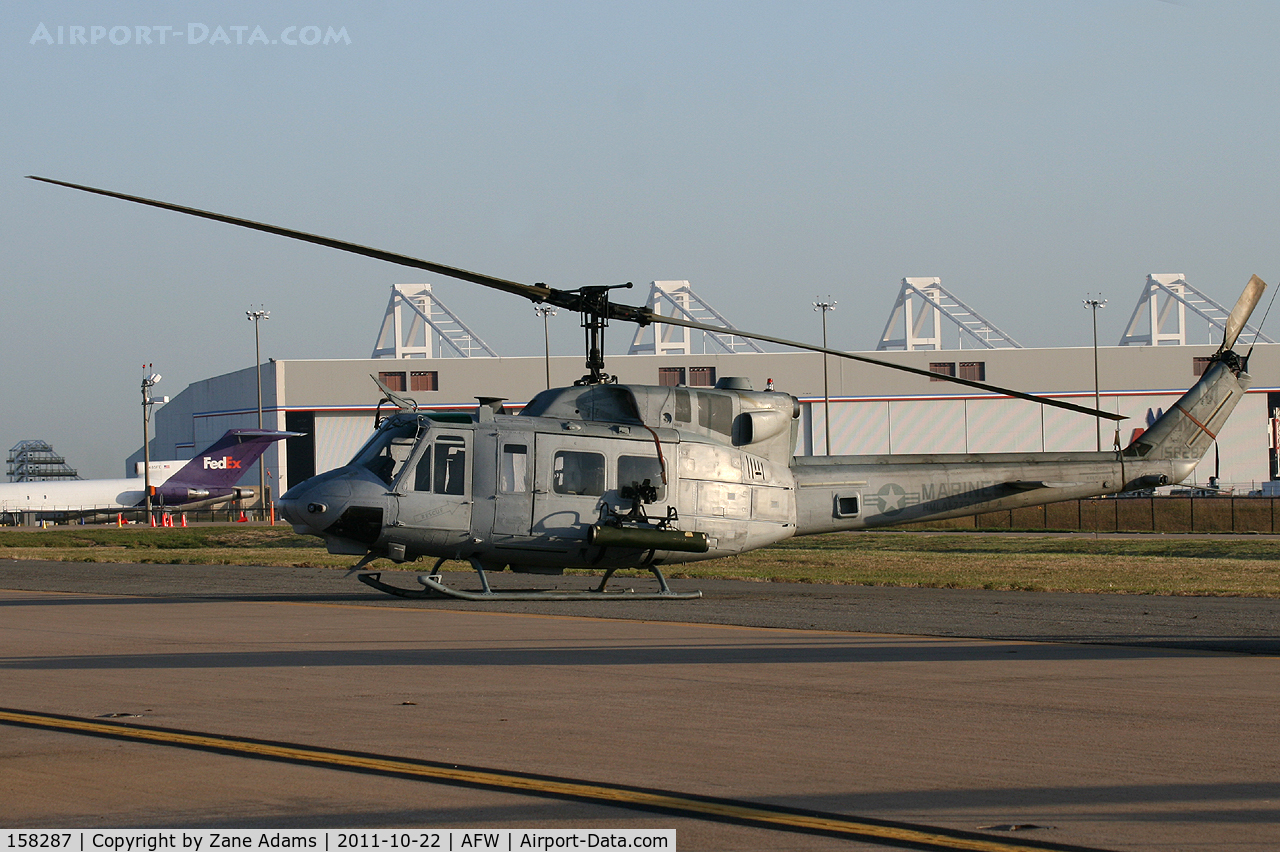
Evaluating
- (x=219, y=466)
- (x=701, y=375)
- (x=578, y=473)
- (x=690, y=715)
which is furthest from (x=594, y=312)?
(x=701, y=375)

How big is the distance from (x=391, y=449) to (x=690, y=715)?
967 centimetres

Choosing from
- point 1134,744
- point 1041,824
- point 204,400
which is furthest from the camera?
point 204,400

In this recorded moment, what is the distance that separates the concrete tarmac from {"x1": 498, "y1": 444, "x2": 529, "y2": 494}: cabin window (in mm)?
1947

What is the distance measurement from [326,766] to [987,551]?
30351mm

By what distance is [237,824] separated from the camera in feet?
18.6

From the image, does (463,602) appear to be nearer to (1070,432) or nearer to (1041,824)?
(1041,824)

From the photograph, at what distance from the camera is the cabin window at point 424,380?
310 ft

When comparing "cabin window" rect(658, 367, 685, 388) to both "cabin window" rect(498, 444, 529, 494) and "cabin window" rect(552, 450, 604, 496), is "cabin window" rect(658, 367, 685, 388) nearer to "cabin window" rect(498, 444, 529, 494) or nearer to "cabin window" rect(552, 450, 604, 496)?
"cabin window" rect(552, 450, 604, 496)

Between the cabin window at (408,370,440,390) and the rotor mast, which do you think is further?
the cabin window at (408,370,440,390)

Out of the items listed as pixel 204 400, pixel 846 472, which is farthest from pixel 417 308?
pixel 846 472

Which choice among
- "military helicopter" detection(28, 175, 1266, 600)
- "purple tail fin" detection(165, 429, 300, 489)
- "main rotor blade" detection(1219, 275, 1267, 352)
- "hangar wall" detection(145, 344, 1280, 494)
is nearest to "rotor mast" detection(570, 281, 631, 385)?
"military helicopter" detection(28, 175, 1266, 600)

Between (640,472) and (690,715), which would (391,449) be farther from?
(690,715)

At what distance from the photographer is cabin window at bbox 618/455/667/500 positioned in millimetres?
18219
